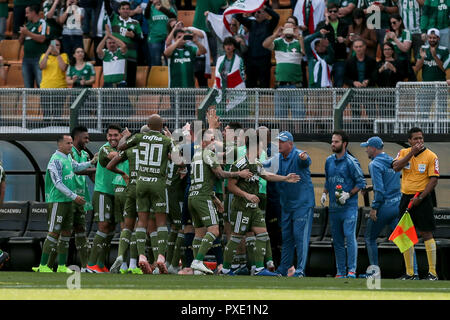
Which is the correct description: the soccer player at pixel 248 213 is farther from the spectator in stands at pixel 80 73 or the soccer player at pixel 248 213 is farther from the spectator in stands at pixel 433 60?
the spectator in stands at pixel 80 73

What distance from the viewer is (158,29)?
21172 mm

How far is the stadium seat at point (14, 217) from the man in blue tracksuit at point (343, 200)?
5722 millimetres

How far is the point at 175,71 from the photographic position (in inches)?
787

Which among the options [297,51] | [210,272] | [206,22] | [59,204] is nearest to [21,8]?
[206,22]

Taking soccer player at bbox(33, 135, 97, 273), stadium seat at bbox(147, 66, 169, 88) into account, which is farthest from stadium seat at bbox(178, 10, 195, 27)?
soccer player at bbox(33, 135, 97, 273)

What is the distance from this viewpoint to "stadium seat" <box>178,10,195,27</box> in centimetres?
2258

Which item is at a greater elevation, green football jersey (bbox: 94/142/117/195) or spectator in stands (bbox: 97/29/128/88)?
spectator in stands (bbox: 97/29/128/88)

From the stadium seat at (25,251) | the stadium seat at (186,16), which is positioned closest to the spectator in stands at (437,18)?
the stadium seat at (186,16)

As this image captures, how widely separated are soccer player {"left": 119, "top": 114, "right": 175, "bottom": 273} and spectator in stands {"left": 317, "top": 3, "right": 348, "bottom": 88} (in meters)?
5.68

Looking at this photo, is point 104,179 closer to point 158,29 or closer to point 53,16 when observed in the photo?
point 158,29

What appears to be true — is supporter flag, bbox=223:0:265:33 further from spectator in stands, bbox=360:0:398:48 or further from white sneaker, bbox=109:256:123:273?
white sneaker, bbox=109:256:123:273

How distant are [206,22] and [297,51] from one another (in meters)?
2.38

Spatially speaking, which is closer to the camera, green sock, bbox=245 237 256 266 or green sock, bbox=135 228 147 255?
green sock, bbox=135 228 147 255

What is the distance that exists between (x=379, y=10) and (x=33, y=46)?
6.74 meters
